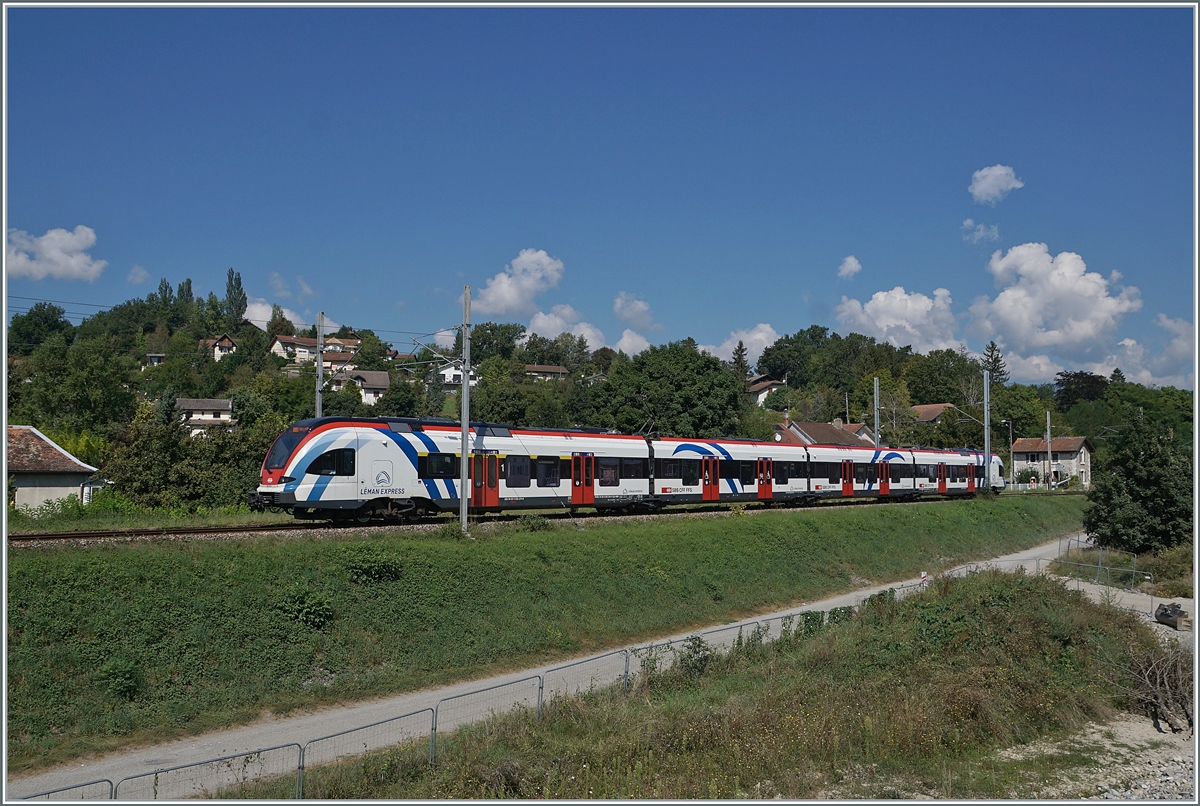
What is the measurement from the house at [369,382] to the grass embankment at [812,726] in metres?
99.4

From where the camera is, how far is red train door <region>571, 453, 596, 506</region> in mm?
32406

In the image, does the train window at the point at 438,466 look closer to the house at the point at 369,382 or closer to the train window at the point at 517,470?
the train window at the point at 517,470

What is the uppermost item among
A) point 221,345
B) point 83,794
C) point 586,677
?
point 221,345

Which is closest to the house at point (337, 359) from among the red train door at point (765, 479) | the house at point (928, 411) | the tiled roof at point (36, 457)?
the house at point (928, 411)

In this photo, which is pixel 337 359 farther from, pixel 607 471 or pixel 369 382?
pixel 607 471

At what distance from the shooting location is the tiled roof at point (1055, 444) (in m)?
87.8

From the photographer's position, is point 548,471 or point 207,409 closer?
point 548,471

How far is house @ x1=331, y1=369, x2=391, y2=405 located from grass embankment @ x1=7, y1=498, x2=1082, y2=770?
88485 mm

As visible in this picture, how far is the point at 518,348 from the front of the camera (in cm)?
16188

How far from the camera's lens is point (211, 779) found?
1322 cm

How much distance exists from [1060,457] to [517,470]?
7878 cm

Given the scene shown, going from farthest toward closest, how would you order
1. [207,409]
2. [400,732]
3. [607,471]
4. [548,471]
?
[207,409], [607,471], [548,471], [400,732]

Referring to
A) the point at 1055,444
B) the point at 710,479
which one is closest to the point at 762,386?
the point at 1055,444

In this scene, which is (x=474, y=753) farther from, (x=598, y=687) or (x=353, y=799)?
(x=598, y=687)
